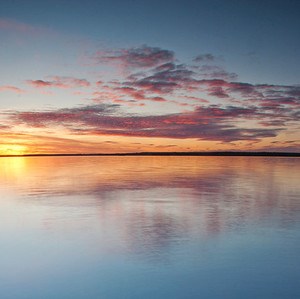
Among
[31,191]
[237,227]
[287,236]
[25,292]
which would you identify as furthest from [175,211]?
[31,191]

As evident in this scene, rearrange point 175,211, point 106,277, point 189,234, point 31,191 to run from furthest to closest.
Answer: point 31,191
point 175,211
point 189,234
point 106,277

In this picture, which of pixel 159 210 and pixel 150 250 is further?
pixel 159 210

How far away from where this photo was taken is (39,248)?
9031 mm

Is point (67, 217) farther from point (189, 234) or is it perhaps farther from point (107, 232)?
point (189, 234)

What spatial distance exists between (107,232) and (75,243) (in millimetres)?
1226

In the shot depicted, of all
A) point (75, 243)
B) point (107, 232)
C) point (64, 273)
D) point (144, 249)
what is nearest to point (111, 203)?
point (107, 232)

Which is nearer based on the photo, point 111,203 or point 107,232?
point 107,232

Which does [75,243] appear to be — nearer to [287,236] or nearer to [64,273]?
[64,273]

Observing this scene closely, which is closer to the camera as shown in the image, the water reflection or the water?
the water

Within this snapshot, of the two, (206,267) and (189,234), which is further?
(189,234)

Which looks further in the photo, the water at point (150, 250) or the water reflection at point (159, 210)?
the water reflection at point (159, 210)

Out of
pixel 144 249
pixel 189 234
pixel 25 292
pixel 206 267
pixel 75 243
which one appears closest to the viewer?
pixel 25 292

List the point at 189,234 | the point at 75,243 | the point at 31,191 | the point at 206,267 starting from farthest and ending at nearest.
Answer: the point at 31,191 < the point at 189,234 < the point at 75,243 < the point at 206,267

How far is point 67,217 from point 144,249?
4.93m
